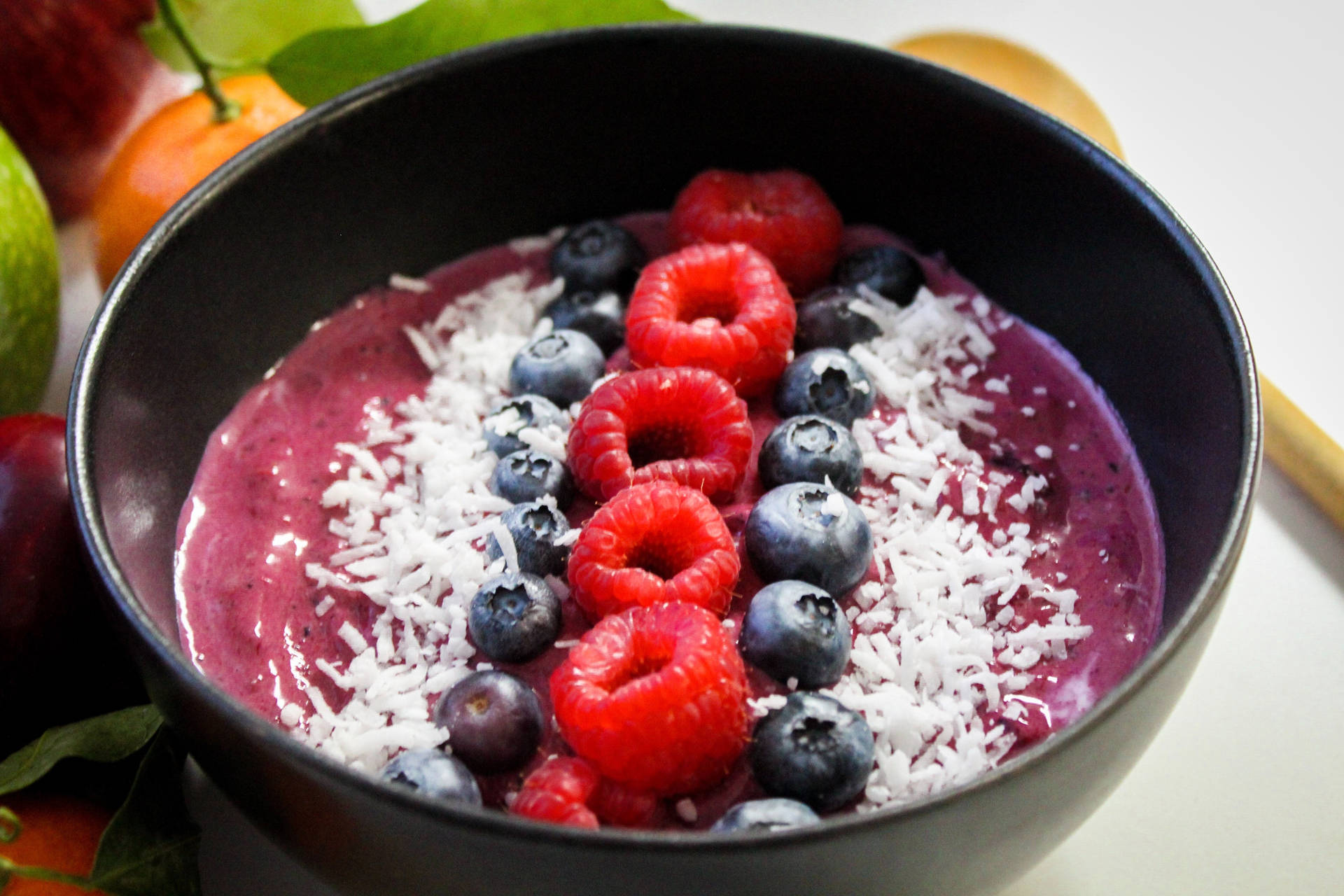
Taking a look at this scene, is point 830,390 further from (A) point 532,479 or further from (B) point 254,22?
(B) point 254,22

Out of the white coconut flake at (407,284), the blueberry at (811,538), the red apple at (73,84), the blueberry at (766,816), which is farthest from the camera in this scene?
the red apple at (73,84)

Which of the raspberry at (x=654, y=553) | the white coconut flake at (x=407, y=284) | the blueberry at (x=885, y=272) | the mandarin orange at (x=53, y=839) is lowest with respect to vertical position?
the mandarin orange at (x=53, y=839)

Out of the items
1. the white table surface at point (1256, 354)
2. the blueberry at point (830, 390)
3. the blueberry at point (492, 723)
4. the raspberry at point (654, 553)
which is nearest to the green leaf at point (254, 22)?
the white table surface at point (1256, 354)

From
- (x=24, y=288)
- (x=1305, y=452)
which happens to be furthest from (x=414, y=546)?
(x=1305, y=452)

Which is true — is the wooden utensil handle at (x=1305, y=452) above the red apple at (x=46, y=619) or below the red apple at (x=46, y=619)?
above

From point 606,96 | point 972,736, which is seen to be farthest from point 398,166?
point 972,736

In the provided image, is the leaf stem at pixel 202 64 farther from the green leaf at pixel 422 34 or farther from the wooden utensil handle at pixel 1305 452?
the wooden utensil handle at pixel 1305 452

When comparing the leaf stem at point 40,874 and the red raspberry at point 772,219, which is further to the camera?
the red raspberry at point 772,219

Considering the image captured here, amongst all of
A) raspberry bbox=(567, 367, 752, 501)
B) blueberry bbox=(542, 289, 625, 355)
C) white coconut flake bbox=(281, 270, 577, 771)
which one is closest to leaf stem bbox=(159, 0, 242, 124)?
white coconut flake bbox=(281, 270, 577, 771)
